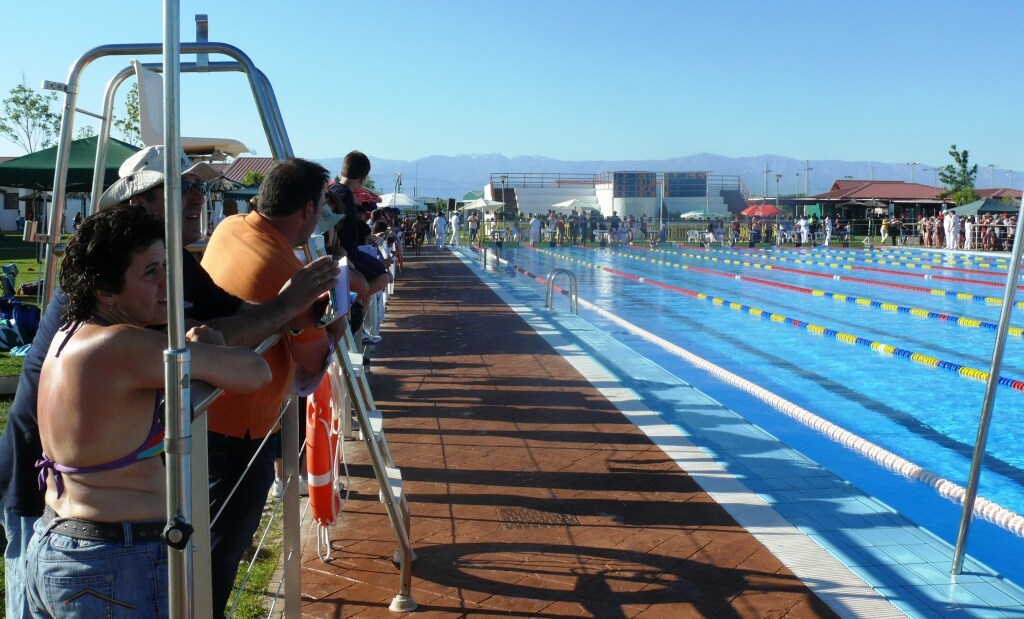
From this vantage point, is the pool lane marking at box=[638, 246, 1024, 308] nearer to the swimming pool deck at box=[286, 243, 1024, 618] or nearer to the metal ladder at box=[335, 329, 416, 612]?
the swimming pool deck at box=[286, 243, 1024, 618]

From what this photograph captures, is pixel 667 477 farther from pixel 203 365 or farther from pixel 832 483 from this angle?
pixel 203 365

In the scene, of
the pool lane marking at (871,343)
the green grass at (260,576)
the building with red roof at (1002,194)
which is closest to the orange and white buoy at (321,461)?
the green grass at (260,576)

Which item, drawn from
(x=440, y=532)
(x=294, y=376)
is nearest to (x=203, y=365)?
(x=294, y=376)

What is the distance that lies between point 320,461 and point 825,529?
2.44 metres

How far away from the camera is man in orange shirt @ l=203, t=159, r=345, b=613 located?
2725 mm

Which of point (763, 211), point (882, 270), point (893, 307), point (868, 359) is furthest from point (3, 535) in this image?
point (763, 211)

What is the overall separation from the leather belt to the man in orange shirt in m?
0.55

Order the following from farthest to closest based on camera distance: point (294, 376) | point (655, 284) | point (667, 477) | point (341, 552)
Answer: point (655, 284) → point (667, 477) → point (341, 552) → point (294, 376)

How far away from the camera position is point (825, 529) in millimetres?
4383

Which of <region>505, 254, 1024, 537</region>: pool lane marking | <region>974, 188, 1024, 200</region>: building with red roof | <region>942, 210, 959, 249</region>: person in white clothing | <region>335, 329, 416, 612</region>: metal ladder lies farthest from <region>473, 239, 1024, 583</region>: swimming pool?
<region>974, 188, 1024, 200</region>: building with red roof

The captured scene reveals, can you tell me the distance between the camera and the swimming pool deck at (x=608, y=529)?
3.51 metres

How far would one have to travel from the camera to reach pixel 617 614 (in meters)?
3.38

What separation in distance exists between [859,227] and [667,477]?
48849 mm

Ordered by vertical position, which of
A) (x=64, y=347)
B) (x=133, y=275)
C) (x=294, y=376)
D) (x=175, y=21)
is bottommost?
(x=294, y=376)
